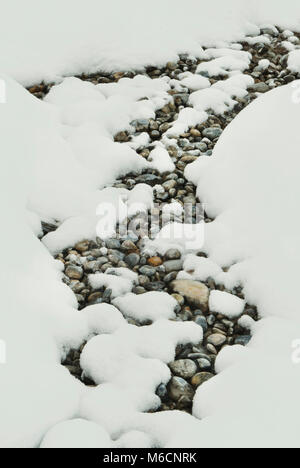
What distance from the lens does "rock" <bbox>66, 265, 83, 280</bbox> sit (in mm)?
2949

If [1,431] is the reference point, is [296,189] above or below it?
above

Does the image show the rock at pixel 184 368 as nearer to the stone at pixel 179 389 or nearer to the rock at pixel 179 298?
the stone at pixel 179 389

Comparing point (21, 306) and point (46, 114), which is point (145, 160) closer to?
point (46, 114)

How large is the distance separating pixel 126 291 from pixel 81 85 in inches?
99.8

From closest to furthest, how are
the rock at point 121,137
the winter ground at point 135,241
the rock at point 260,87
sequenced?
the winter ground at point 135,241, the rock at point 121,137, the rock at point 260,87

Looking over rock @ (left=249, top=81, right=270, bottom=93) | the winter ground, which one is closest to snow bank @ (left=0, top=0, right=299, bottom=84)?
the winter ground

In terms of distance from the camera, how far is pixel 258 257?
9.68ft

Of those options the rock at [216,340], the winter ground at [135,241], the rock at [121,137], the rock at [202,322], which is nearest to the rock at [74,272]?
the winter ground at [135,241]

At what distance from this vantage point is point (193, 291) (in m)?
2.85

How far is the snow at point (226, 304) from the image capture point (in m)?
2.75

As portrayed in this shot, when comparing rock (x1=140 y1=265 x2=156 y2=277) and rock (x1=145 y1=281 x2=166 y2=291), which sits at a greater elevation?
rock (x1=140 y1=265 x2=156 y2=277)

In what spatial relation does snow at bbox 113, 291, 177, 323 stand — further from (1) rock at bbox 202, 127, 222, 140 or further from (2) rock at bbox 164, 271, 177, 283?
(1) rock at bbox 202, 127, 222, 140

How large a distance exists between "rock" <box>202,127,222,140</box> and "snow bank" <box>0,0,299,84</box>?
4.26 ft

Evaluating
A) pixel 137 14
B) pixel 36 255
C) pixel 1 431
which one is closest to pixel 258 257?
pixel 36 255
